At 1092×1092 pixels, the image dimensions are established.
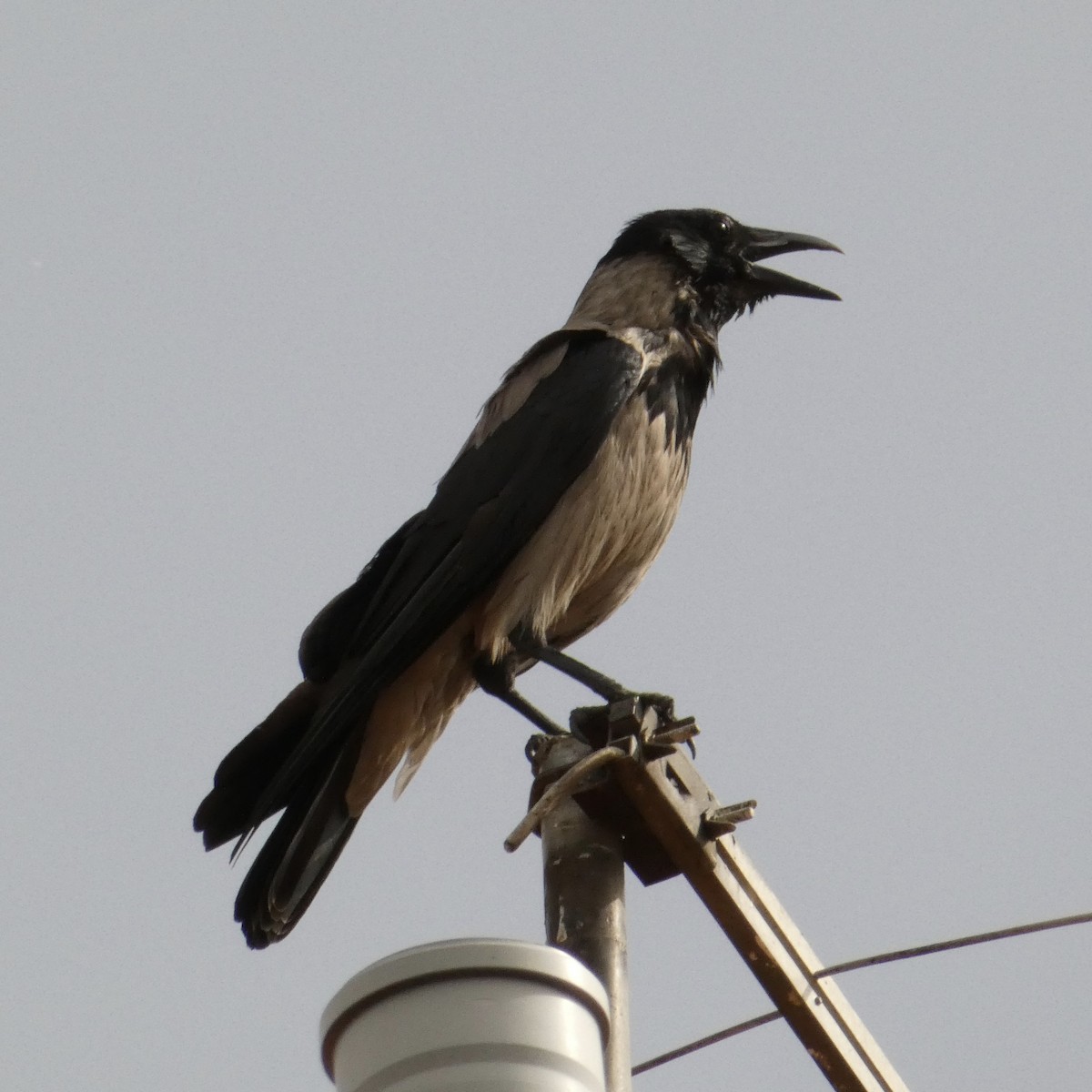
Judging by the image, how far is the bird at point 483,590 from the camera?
4.31 meters

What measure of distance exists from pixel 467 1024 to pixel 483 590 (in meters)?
2.53

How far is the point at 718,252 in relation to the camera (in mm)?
5969

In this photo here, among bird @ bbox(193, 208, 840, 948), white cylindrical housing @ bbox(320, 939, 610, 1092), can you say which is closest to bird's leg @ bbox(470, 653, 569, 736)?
bird @ bbox(193, 208, 840, 948)

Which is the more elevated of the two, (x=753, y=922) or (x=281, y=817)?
(x=281, y=817)

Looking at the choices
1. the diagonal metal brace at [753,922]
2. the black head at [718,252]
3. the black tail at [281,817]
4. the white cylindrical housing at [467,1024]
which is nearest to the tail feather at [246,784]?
the black tail at [281,817]

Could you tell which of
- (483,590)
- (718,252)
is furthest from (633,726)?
(718,252)

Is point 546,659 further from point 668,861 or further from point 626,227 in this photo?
point 626,227

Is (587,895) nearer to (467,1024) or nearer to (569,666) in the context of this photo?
(467,1024)

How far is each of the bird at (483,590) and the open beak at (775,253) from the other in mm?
567

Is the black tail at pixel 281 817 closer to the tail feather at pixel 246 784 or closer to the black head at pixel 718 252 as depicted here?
the tail feather at pixel 246 784

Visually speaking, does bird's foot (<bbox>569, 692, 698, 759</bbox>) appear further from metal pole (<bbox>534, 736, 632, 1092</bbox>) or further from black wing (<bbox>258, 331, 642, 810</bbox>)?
black wing (<bbox>258, 331, 642, 810</bbox>)

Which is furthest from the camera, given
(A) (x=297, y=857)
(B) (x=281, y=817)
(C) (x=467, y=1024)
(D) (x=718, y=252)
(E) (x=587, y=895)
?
(D) (x=718, y=252)

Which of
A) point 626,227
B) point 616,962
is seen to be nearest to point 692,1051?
point 616,962

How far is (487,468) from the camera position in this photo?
4.93 meters
